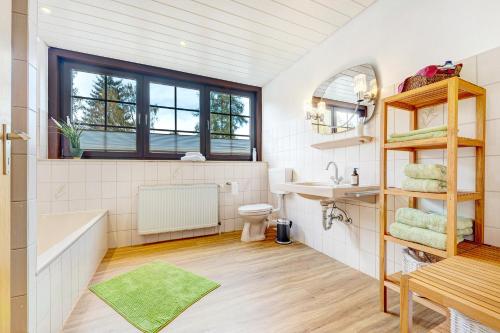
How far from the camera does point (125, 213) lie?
2.65 m

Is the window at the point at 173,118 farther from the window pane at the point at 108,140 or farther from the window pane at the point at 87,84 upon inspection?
the window pane at the point at 87,84

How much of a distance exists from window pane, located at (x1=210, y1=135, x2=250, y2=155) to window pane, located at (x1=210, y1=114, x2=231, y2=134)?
9 cm

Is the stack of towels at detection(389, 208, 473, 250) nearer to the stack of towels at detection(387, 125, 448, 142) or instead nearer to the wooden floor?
the stack of towels at detection(387, 125, 448, 142)

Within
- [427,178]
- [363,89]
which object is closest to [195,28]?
[363,89]

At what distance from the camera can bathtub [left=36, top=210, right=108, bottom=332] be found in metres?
1.12

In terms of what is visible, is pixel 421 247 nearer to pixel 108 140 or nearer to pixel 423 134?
pixel 423 134

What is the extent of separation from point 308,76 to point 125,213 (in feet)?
8.58

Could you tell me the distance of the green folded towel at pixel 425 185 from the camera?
1209 mm

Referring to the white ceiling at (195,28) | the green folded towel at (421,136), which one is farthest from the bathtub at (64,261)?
the green folded towel at (421,136)

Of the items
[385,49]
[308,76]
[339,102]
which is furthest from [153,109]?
[385,49]

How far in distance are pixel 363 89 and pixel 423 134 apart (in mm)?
779

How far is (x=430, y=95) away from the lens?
1.37 m

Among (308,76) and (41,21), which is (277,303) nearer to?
(308,76)

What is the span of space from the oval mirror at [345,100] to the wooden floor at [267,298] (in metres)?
1.30
